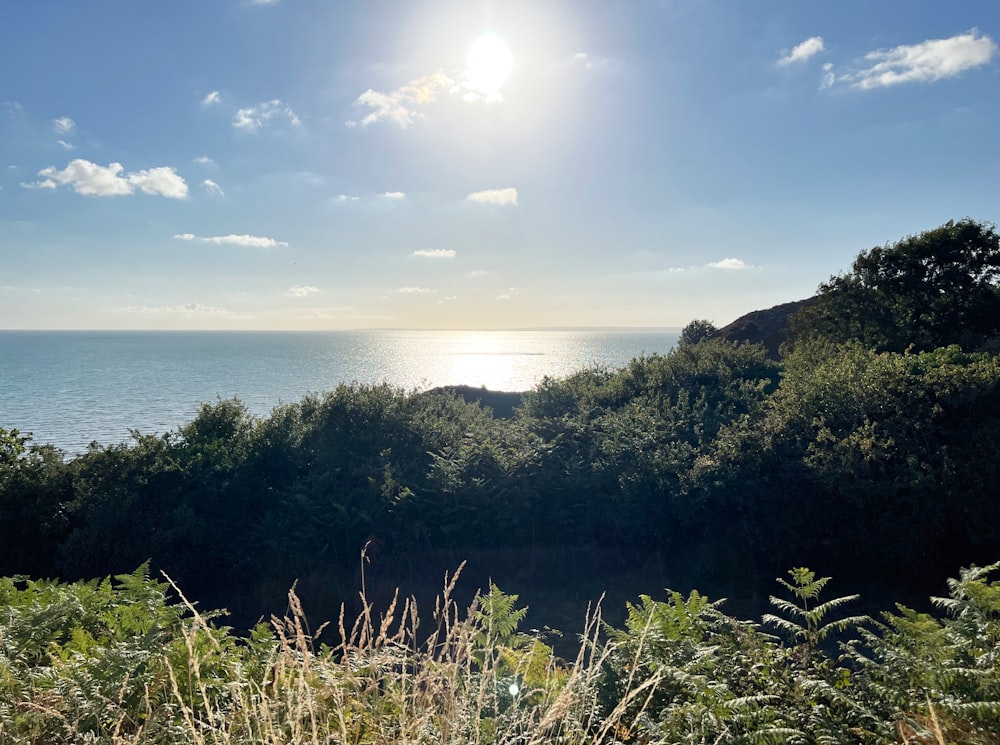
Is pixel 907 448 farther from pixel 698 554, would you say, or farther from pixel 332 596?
pixel 332 596

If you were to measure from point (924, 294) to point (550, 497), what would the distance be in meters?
17.5

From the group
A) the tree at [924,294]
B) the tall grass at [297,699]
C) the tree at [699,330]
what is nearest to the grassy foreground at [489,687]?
the tall grass at [297,699]

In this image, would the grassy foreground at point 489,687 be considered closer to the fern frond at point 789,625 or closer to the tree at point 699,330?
the fern frond at point 789,625

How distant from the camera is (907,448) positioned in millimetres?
10961

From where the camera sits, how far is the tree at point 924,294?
21.0 meters

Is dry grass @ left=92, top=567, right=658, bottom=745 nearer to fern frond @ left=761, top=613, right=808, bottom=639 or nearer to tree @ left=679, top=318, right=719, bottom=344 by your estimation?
fern frond @ left=761, top=613, right=808, bottom=639

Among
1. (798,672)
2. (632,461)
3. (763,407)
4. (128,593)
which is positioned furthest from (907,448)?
(128,593)

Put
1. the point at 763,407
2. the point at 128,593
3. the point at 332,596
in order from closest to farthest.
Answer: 1. the point at 128,593
2. the point at 332,596
3. the point at 763,407

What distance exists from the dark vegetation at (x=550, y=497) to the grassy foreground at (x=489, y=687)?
22.6ft

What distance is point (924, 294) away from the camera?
21578 millimetres

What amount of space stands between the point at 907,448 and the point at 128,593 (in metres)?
12.1

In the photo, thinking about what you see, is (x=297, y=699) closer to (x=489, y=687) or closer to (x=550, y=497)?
(x=489, y=687)

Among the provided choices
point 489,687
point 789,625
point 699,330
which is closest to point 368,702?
point 489,687

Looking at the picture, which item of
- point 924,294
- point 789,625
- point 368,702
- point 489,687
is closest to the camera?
point 368,702
